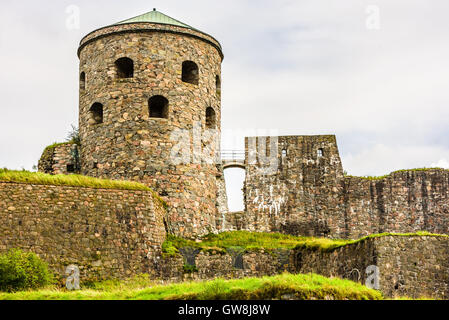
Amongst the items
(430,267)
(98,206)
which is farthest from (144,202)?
(430,267)

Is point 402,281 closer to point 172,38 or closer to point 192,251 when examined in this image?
point 192,251

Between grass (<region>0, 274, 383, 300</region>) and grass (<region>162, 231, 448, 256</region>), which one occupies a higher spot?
grass (<region>162, 231, 448, 256</region>)

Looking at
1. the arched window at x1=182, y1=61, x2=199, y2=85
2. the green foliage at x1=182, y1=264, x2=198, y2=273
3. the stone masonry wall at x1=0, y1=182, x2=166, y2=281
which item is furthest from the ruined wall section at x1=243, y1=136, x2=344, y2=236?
the stone masonry wall at x1=0, y1=182, x2=166, y2=281

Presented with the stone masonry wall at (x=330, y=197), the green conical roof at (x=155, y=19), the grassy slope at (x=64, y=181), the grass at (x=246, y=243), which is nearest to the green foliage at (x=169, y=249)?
the grass at (x=246, y=243)

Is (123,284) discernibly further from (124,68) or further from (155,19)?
(155,19)

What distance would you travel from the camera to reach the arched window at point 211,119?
33.3m

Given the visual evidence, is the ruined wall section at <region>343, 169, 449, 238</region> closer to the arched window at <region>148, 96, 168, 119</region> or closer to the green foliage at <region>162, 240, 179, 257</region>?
the arched window at <region>148, 96, 168, 119</region>

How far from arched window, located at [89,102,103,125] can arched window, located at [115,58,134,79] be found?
1445mm

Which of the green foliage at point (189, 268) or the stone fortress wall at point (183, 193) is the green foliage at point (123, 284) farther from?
the green foliage at point (189, 268)

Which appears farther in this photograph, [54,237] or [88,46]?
[88,46]

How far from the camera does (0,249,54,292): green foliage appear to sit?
2334cm

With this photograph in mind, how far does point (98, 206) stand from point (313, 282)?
9.83 metres
